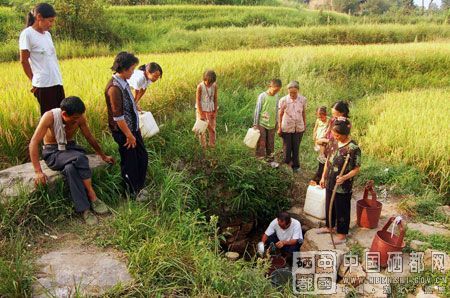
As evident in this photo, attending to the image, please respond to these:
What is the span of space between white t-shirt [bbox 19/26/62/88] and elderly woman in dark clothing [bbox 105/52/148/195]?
903 mm

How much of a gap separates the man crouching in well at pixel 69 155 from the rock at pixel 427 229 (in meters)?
3.33

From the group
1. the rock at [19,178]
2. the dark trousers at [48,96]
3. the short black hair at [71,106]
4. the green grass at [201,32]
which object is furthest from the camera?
the green grass at [201,32]

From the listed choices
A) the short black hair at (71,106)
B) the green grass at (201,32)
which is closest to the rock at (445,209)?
the short black hair at (71,106)

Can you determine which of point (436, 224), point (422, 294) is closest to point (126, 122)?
point (422, 294)

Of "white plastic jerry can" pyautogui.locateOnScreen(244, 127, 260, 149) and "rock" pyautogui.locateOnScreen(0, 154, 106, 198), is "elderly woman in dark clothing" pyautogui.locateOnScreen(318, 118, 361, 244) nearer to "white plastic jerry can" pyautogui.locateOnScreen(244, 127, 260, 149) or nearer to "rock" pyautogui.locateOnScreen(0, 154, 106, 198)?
"white plastic jerry can" pyautogui.locateOnScreen(244, 127, 260, 149)

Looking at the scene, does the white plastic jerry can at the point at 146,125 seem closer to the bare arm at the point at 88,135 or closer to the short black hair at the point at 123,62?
the bare arm at the point at 88,135

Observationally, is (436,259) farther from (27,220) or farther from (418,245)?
(27,220)

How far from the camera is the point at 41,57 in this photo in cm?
409

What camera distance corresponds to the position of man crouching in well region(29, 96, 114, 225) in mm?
3457

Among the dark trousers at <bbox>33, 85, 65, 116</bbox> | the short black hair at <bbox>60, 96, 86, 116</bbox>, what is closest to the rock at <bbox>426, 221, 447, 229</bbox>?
the short black hair at <bbox>60, 96, 86, 116</bbox>

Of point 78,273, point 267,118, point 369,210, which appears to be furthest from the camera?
point 267,118

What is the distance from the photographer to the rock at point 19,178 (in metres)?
→ 3.53

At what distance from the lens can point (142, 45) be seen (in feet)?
42.5

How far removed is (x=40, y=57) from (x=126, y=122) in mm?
1229
